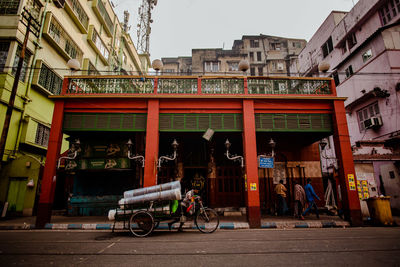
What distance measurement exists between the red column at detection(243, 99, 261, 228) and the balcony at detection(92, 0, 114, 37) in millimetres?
20031

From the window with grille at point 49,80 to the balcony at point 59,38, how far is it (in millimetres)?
2032

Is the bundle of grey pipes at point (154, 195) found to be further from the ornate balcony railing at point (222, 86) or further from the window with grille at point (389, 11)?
the window with grille at point (389, 11)

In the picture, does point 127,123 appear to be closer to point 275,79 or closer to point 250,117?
point 250,117

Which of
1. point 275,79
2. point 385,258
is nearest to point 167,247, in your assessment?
point 385,258

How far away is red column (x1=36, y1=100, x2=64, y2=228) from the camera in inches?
356

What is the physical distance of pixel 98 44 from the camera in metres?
22.3

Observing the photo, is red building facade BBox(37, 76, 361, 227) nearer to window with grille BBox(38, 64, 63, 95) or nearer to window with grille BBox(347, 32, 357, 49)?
window with grille BBox(38, 64, 63, 95)

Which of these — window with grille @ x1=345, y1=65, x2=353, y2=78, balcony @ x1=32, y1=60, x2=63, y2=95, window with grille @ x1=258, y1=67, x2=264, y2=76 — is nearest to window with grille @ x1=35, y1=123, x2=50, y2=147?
balcony @ x1=32, y1=60, x2=63, y2=95

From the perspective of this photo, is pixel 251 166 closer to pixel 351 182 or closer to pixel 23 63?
pixel 351 182

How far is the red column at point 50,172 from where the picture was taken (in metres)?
9.03

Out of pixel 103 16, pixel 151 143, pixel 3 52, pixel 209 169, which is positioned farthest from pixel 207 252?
pixel 103 16

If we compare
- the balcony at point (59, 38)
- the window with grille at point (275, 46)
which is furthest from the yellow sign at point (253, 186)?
the window with grille at point (275, 46)

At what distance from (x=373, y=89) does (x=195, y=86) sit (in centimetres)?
1355

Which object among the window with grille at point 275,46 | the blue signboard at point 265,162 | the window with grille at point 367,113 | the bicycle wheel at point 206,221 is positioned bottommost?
the bicycle wheel at point 206,221
